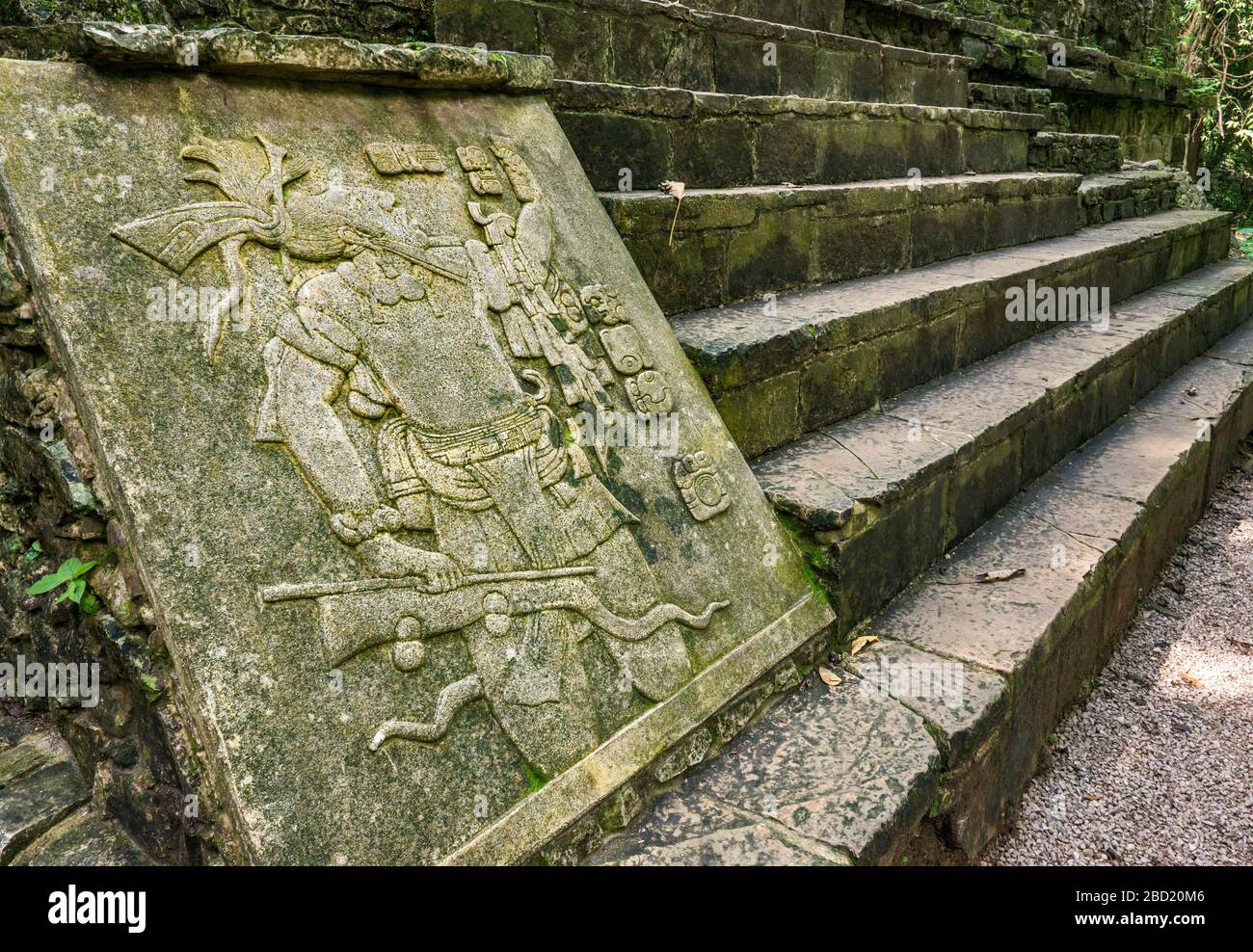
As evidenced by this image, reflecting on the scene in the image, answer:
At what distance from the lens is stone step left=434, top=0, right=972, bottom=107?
2924mm

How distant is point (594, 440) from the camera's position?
78.2 inches

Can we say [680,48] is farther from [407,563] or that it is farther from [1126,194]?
[1126,194]

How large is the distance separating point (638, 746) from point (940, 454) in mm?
1468

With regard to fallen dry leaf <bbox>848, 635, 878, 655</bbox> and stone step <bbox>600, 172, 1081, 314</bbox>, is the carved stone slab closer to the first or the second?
fallen dry leaf <bbox>848, 635, 878, 655</bbox>

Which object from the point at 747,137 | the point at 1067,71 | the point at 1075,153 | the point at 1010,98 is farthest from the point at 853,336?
the point at 1067,71

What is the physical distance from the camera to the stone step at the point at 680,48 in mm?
2924

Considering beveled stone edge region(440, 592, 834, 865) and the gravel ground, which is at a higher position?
beveled stone edge region(440, 592, 834, 865)

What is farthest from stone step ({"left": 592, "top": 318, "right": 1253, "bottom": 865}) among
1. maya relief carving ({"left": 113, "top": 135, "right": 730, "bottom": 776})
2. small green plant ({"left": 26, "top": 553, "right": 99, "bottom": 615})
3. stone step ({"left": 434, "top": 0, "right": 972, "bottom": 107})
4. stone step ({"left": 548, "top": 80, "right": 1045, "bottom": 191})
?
stone step ({"left": 434, "top": 0, "right": 972, "bottom": 107})

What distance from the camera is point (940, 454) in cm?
266

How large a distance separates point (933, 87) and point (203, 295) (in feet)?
15.8

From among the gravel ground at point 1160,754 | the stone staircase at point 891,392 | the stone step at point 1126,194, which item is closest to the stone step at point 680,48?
the stone staircase at point 891,392

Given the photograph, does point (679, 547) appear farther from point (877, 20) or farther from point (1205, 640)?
point (877, 20)

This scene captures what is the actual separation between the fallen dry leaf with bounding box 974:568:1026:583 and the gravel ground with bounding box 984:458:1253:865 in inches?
21.3

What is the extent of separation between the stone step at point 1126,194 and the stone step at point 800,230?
1539mm
